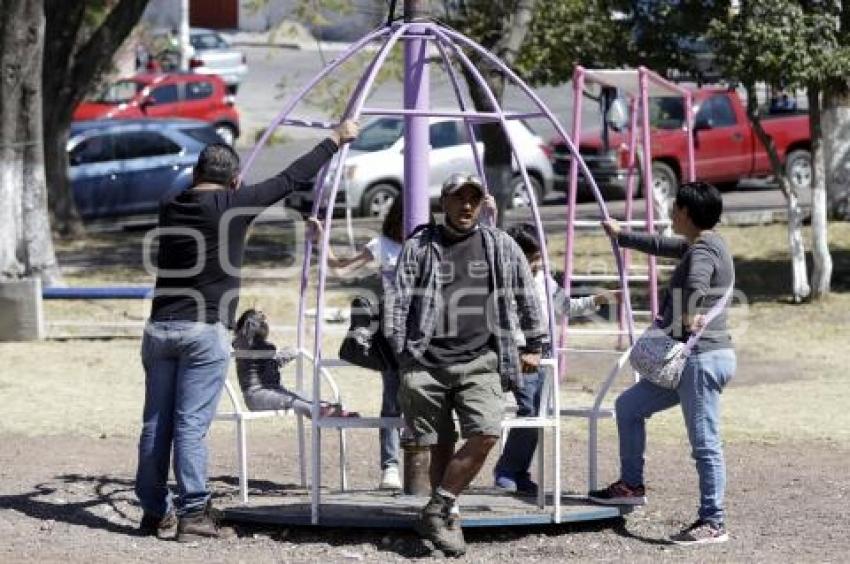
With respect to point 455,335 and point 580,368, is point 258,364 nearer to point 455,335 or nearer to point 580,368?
point 455,335

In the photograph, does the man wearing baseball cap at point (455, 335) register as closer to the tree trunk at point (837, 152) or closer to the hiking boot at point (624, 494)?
the hiking boot at point (624, 494)

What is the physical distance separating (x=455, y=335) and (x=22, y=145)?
10.8 meters

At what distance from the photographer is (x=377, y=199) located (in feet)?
82.6

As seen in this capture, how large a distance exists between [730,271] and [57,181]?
54.4 feet

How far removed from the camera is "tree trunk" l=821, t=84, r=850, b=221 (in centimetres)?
2158

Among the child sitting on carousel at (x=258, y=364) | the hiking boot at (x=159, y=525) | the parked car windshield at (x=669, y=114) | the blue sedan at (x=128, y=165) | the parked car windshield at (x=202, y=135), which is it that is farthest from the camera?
the parked car windshield at (x=202, y=135)

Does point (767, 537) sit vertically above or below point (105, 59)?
below

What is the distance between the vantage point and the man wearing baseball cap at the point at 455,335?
7.86m

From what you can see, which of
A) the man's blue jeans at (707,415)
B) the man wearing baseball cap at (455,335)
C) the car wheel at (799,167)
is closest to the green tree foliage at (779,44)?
the man's blue jeans at (707,415)

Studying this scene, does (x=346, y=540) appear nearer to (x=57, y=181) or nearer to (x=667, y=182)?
(x=57, y=181)

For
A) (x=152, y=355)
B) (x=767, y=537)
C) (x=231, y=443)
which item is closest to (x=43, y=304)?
(x=231, y=443)

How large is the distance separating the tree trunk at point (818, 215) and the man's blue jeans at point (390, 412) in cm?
910

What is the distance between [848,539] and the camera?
837 centimetres

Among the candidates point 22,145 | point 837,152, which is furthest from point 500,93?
point 837,152
